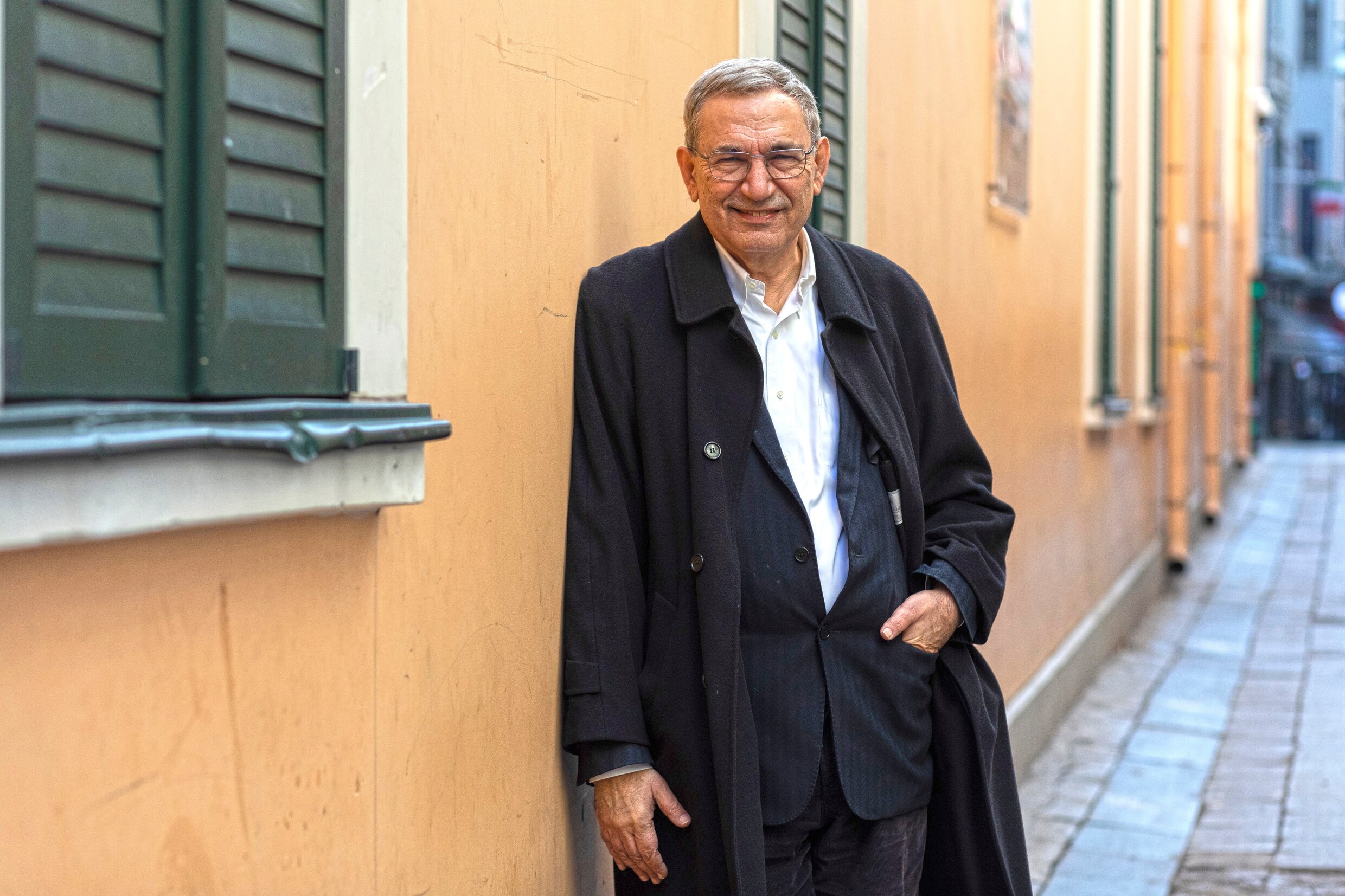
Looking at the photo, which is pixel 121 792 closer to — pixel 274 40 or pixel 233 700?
pixel 233 700

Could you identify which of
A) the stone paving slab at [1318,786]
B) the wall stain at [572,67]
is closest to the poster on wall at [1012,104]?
the stone paving slab at [1318,786]

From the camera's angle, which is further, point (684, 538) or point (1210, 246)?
point (1210, 246)

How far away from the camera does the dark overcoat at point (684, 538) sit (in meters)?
2.16

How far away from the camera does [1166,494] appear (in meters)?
11.5

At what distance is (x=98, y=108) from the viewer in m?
1.33

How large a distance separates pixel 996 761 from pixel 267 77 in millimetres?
1641

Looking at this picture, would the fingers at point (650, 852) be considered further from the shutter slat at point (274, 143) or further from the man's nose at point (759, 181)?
the shutter slat at point (274, 143)

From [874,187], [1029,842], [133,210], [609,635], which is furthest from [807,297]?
[1029,842]

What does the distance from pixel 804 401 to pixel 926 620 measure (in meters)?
0.40

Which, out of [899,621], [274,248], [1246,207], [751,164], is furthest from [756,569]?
[1246,207]

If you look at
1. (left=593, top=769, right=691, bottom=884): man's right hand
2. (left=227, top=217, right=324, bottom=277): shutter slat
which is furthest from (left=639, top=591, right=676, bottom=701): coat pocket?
(left=227, top=217, right=324, bottom=277): shutter slat

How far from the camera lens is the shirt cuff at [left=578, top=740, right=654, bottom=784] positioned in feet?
7.13

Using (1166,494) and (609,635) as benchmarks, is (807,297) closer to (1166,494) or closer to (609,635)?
(609,635)

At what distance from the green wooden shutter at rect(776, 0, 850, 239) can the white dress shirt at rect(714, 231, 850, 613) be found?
1.22m
